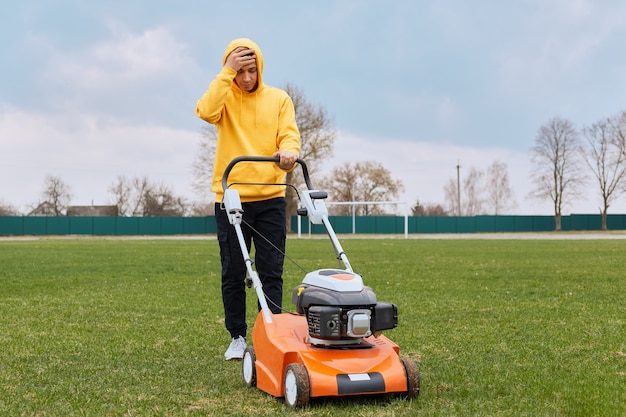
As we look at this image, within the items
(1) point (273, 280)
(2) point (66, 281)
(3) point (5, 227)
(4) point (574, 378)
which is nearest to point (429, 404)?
(4) point (574, 378)

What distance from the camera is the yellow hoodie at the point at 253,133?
16.1ft

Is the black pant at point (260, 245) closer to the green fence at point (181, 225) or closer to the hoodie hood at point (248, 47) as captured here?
the hoodie hood at point (248, 47)

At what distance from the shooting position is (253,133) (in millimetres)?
4988

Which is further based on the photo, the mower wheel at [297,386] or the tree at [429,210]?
the tree at [429,210]

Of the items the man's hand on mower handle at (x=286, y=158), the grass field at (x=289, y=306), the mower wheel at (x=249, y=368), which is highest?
the man's hand on mower handle at (x=286, y=158)

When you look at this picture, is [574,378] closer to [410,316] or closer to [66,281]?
[410,316]

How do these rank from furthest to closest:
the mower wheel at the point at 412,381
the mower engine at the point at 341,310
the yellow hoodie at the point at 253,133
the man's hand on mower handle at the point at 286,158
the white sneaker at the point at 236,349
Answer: the white sneaker at the point at 236,349, the yellow hoodie at the point at 253,133, the man's hand on mower handle at the point at 286,158, the mower wheel at the point at 412,381, the mower engine at the point at 341,310

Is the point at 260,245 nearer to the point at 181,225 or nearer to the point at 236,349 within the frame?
the point at 236,349

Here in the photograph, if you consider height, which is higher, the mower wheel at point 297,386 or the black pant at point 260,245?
the black pant at point 260,245

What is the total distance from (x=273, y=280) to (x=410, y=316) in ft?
8.98

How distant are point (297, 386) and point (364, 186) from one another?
63573 mm

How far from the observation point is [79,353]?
544cm

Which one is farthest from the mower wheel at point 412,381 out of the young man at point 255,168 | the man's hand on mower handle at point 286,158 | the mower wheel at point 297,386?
the man's hand on mower handle at point 286,158

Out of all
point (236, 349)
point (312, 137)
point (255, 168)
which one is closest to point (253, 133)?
point (255, 168)
